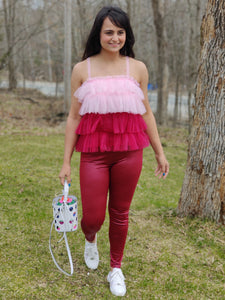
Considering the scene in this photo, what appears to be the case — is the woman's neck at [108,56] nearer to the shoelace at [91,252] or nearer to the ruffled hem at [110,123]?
the ruffled hem at [110,123]

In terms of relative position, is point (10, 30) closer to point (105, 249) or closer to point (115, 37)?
point (105, 249)

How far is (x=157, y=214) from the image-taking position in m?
3.81

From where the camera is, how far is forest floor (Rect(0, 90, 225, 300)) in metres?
2.39

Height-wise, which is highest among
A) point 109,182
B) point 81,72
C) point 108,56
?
point 108,56

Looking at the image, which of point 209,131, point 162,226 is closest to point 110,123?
point 209,131

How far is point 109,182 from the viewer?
2188 millimetres

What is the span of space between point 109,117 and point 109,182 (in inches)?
18.6

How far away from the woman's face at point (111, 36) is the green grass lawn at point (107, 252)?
1792 mm

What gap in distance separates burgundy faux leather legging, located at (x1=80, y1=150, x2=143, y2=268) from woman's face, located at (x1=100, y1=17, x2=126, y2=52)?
705 mm

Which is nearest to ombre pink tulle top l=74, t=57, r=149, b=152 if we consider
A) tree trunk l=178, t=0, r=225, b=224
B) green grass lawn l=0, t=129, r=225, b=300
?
green grass lawn l=0, t=129, r=225, b=300

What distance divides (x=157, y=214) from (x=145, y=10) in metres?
19.3

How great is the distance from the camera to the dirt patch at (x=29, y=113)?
934 centimetres

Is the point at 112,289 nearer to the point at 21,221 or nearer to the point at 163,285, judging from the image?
the point at 163,285

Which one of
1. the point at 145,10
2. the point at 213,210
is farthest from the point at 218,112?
the point at 145,10
